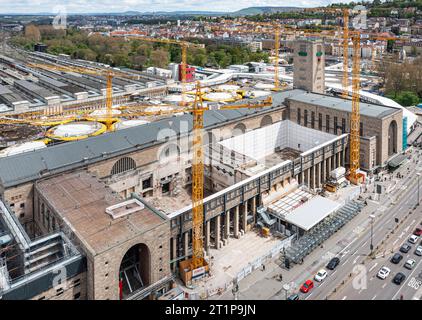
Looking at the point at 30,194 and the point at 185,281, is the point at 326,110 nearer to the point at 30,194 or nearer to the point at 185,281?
the point at 185,281

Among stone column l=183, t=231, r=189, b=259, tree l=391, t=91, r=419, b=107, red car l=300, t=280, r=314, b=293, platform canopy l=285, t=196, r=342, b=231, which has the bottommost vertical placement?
red car l=300, t=280, r=314, b=293

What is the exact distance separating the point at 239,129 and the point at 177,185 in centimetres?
1780

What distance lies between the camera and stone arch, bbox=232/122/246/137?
7344cm

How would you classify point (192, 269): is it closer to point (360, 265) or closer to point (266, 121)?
point (360, 265)

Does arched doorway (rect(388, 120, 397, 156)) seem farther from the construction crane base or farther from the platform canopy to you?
the construction crane base

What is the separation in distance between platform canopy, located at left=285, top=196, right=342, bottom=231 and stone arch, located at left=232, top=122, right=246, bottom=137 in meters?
21.9

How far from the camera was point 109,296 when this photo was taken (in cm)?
3678

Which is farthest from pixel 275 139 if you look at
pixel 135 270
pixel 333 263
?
pixel 135 270

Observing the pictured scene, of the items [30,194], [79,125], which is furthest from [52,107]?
[30,194]

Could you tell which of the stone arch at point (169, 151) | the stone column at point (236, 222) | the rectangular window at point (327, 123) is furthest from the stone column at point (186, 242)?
the rectangular window at point (327, 123)

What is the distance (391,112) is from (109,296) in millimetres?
59053

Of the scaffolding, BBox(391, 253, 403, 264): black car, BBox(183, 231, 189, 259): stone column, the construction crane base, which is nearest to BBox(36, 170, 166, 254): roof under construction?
BBox(183, 231, 189, 259): stone column

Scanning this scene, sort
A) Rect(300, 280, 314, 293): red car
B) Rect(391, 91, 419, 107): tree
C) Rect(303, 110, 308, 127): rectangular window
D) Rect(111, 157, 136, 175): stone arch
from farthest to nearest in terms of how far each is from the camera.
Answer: Rect(391, 91, 419, 107): tree < Rect(303, 110, 308, 127): rectangular window < Rect(111, 157, 136, 175): stone arch < Rect(300, 280, 314, 293): red car

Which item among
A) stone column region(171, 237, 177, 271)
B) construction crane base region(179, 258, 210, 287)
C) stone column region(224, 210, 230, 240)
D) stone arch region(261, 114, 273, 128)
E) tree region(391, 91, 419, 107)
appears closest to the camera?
construction crane base region(179, 258, 210, 287)
